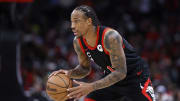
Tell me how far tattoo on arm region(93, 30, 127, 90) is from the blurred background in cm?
307

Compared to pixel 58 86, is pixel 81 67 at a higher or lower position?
higher

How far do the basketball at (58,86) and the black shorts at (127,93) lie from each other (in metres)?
0.34

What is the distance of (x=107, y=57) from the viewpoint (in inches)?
168

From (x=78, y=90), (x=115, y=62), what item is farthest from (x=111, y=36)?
(x=78, y=90)

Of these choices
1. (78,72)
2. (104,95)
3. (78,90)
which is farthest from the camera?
(78,72)

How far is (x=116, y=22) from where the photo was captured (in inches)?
423

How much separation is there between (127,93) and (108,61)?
1.37ft

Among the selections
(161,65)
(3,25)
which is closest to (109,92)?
(3,25)

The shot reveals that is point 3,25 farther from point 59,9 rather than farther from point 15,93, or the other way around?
point 59,9

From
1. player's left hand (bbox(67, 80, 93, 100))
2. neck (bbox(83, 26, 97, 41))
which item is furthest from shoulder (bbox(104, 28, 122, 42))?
player's left hand (bbox(67, 80, 93, 100))

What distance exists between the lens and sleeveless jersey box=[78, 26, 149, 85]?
4227 mm

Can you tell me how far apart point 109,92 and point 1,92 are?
2872 mm

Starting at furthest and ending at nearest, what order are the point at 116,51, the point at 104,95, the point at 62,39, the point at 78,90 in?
the point at 62,39 < the point at 104,95 < the point at 116,51 < the point at 78,90

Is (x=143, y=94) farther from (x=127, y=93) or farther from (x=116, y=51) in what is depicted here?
(x=116, y=51)
